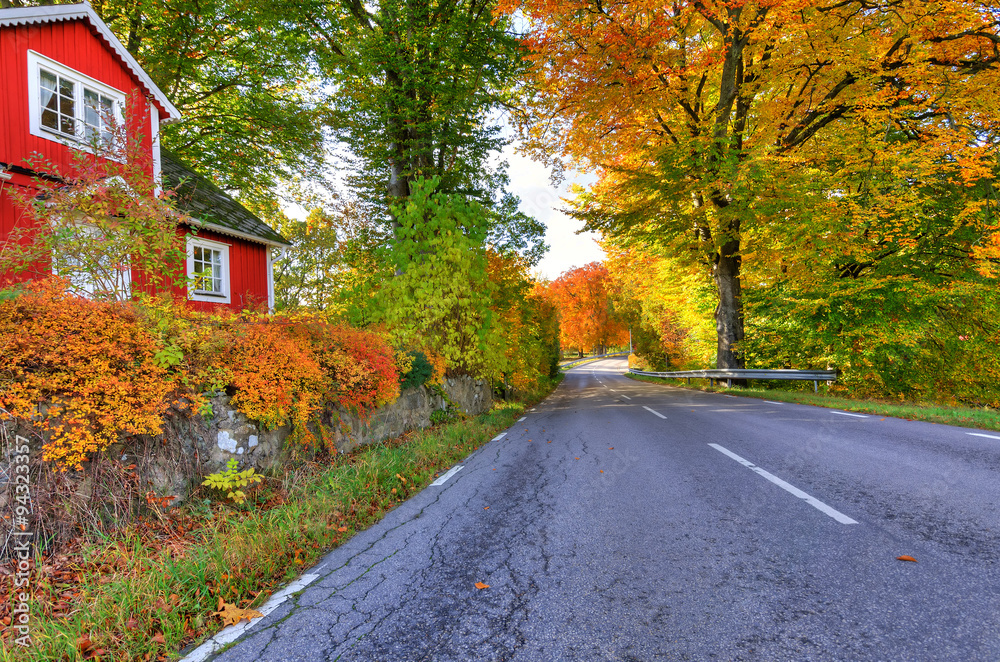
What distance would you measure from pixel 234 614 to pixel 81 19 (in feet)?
39.9

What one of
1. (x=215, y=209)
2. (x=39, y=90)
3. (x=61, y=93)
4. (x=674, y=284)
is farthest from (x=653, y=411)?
(x=61, y=93)

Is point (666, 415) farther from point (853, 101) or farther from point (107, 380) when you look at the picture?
point (853, 101)

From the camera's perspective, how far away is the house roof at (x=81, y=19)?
24.0ft

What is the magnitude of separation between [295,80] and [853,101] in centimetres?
1950

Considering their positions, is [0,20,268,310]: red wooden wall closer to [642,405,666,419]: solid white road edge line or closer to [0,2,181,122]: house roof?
[0,2,181,122]: house roof

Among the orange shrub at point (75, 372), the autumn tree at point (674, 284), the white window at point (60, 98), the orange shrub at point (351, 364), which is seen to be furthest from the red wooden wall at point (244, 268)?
the autumn tree at point (674, 284)

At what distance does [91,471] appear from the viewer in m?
3.09

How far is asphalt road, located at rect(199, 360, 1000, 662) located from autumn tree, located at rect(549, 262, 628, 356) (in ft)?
157

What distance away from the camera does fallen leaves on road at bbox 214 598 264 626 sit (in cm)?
227

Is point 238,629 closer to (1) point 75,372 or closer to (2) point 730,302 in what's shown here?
(1) point 75,372

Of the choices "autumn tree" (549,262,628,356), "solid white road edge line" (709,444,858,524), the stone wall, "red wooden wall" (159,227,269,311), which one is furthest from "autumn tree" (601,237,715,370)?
"autumn tree" (549,262,628,356)

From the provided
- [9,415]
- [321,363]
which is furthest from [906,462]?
[9,415]

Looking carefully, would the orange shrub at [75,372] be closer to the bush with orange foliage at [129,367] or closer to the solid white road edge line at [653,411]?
the bush with orange foliage at [129,367]

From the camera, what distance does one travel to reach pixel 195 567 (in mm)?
2627
